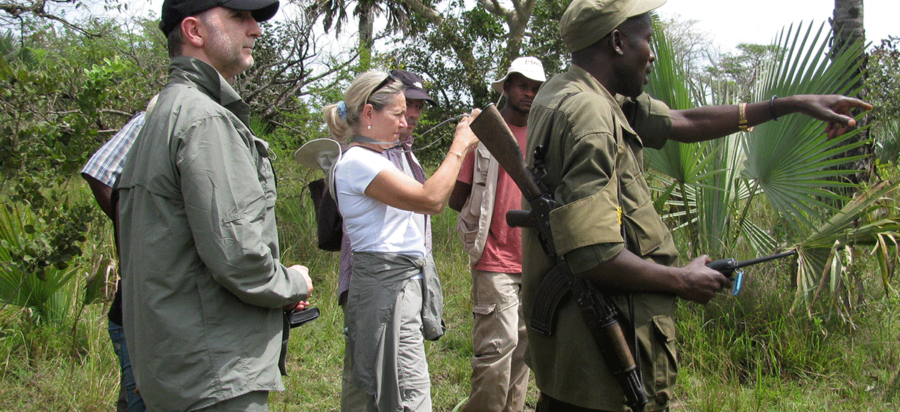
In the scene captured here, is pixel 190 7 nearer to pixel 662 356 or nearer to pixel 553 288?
pixel 553 288

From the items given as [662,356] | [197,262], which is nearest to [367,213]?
[197,262]

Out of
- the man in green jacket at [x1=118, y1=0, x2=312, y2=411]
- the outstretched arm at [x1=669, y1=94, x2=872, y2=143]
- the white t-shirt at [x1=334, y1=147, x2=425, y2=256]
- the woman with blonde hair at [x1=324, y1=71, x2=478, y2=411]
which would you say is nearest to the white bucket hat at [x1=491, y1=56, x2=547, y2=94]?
A: the woman with blonde hair at [x1=324, y1=71, x2=478, y2=411]

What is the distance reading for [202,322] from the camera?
1.53 metres

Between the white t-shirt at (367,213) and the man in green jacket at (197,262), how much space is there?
895 mm

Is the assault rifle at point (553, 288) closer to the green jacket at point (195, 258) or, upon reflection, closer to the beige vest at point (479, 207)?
the green jacket at point (195, 258)

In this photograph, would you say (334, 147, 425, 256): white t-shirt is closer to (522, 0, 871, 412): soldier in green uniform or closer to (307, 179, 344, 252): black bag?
(307, 179, 344, 252): black bag

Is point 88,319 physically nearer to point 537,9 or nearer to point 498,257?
point 498,257

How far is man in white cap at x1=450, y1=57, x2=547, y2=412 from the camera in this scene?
3.30 m

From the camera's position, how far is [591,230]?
1.64 metres

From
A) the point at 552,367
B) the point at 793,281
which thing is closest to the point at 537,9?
the point at 793,281

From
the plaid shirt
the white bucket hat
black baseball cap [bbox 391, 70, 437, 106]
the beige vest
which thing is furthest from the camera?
the white bucket hat

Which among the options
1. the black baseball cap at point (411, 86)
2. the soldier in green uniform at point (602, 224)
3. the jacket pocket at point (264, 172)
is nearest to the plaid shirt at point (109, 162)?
the jacket pocket at point (264, 172)

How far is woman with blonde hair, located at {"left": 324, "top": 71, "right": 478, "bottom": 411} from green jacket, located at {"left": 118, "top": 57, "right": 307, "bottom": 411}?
0.88 meters

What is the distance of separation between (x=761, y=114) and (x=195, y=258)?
6.67 feet
